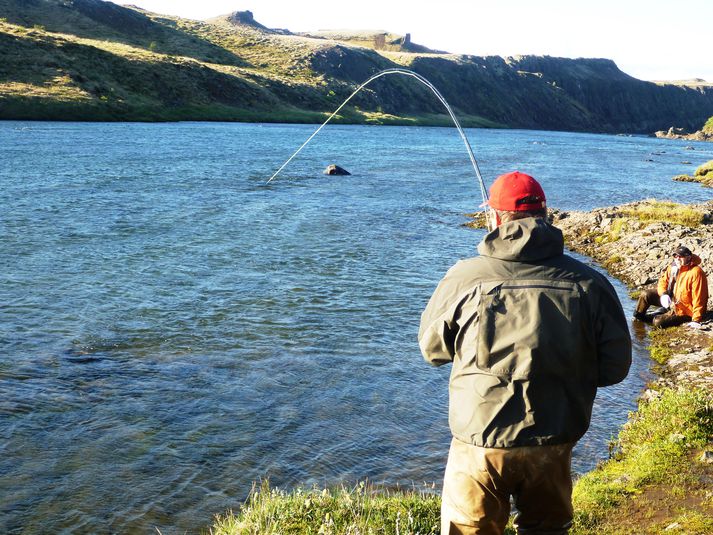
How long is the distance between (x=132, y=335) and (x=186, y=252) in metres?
6.66

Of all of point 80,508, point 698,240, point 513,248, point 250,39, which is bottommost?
point 80,508

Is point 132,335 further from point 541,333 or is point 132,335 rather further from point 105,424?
point 541,333

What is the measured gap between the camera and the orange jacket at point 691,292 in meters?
12.9

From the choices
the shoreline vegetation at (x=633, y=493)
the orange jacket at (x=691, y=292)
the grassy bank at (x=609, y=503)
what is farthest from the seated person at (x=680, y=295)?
the grassy bank at (x=609, y=503)

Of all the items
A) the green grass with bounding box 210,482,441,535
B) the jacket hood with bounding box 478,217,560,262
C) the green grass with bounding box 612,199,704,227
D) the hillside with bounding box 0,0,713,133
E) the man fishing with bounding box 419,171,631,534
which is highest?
the hillside with bounding box 0,0,713,133

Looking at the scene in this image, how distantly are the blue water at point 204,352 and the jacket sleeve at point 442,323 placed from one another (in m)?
3.99

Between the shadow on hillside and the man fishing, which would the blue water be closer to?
the man fishing

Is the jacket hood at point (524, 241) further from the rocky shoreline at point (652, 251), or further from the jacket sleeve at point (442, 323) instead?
the rocky shoreline at point (652, 251)

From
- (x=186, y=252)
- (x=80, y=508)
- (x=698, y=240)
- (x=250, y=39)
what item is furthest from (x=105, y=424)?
(x=250, y=39)

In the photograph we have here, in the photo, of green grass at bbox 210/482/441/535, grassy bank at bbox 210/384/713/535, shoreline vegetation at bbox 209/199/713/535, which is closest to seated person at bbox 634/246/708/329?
shoreline vegetation at bbox 209/199/713/535

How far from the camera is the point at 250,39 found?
154 metres

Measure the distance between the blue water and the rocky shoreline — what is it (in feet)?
2.23

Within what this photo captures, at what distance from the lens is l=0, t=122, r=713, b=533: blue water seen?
25.9 ft

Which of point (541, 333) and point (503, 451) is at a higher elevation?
point (541, 333)
